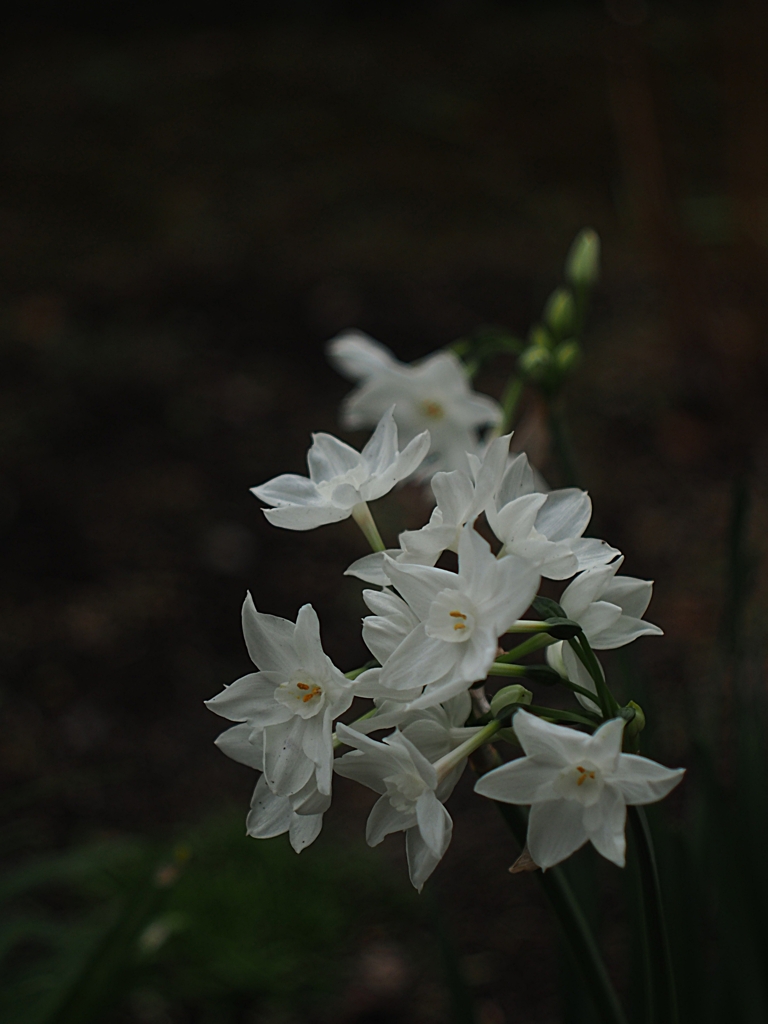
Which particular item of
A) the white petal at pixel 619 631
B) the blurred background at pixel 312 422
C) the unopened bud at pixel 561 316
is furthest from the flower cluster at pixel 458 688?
the unopened bud at pixel 561 316

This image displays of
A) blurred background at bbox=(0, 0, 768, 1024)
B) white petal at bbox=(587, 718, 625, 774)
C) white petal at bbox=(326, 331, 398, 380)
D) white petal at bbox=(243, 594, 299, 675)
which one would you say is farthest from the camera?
blurred background at bbox=(0, 0, 768, 1024)

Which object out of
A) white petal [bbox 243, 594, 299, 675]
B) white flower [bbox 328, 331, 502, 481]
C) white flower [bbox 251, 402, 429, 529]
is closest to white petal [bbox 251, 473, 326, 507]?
white flower [bbox 251, 402, 429, 529]

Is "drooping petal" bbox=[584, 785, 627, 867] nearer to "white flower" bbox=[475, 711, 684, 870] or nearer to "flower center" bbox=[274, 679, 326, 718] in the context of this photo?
"white flower" bbox=[475, 711, 684, 870]

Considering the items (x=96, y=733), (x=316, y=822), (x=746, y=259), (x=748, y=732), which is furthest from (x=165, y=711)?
(x=746, y=259)

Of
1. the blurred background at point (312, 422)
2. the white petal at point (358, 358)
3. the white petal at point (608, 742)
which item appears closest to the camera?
the white petal at point (608, 742)

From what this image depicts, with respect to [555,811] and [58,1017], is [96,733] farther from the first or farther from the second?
[555,811]

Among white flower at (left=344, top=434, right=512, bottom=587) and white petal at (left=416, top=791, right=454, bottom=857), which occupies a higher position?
white flower at (left=344, top=434, right=512, bottom=587)

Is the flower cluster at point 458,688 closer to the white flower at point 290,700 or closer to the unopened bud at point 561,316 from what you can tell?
the white flower at point 290,700

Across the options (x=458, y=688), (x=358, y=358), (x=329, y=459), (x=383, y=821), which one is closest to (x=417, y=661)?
(x=458, y=688)
